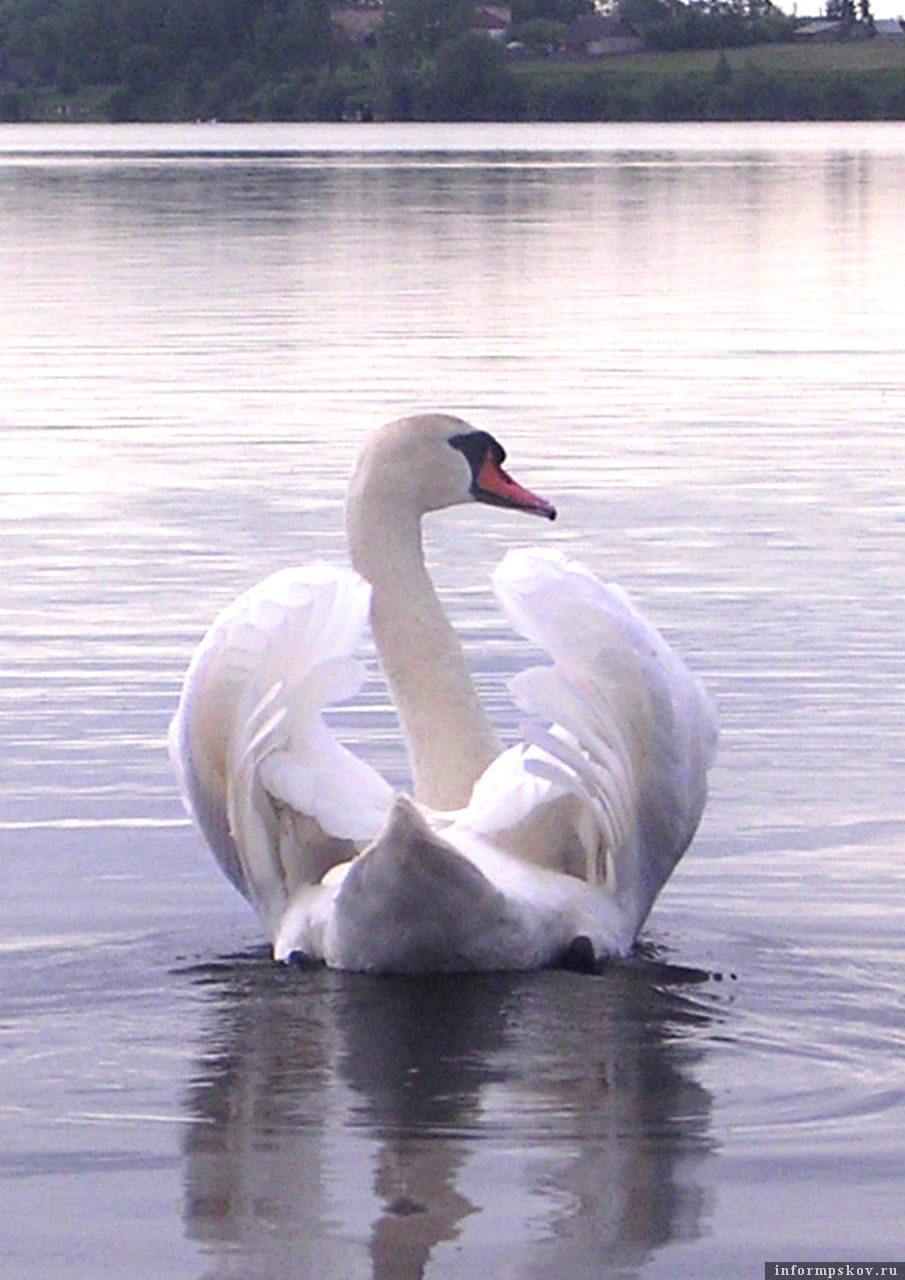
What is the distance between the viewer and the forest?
11812cm

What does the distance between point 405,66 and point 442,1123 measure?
123409 mm

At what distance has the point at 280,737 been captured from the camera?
6.51 metres

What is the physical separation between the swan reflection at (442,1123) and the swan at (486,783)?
120 millimetres

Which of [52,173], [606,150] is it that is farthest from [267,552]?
[606,150]

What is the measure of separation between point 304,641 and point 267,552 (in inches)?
210

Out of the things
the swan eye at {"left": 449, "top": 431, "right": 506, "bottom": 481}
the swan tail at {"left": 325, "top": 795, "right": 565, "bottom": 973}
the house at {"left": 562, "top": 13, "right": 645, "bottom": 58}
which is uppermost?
the swan eye at {"left": 449, "top": 431, "right": 506, "bottom": 481}

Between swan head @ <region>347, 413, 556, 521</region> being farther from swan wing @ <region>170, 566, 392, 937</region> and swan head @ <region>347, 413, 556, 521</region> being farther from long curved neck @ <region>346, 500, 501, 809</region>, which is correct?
swan wing @ <region>170, 566, 392, 937</region>

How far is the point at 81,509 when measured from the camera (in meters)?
13.2

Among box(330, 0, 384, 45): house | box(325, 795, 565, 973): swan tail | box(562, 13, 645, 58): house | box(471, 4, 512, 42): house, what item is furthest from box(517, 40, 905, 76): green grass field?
box(325, 795, 565, 973): swan tail

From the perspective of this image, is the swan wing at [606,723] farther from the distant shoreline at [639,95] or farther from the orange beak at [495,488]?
the distant shoreline at [639,95]

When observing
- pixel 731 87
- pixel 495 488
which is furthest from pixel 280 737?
pixel 731 87

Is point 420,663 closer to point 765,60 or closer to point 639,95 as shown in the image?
point 639,95

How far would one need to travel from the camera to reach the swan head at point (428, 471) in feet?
24.5

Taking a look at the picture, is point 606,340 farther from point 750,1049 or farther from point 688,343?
point 750,1049
